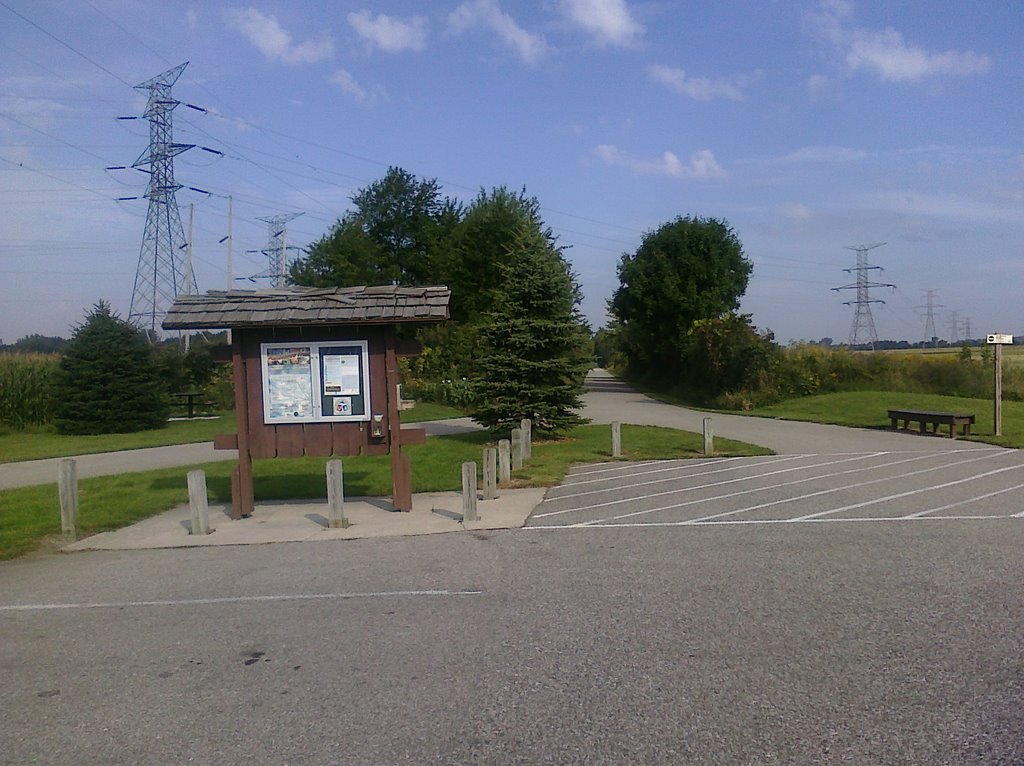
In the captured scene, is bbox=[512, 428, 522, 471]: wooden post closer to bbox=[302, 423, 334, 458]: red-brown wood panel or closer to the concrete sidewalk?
the concrete sidewalk

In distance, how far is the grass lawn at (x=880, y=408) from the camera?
2366 cm

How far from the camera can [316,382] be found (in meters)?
12.1

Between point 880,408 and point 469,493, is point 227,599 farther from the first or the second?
point 880,408

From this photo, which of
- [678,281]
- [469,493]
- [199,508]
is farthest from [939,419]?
[678,281]

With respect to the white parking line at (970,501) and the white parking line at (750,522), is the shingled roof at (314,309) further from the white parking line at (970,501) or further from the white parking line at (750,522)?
the white parking line at (970,501)

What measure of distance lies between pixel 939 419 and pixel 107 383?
24.7m

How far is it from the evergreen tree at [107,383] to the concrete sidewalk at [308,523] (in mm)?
17469

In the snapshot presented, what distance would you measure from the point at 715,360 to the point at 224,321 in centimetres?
3006

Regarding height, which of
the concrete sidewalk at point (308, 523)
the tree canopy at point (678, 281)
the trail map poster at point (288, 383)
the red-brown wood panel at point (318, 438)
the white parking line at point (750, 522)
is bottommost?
the concrete sidewalk at point (308, 523)

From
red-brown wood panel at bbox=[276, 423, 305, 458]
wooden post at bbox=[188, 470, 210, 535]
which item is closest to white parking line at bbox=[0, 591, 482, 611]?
wooden post at bbox=[188, 470, 210, 535]

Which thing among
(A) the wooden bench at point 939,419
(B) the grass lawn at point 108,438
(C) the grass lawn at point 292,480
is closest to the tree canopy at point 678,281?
(B) the grass lawn at point 108,438

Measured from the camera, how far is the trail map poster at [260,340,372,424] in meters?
12.0

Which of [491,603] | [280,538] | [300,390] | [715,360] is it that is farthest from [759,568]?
[715,360]

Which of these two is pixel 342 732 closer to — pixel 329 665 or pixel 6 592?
pixel 329 665
